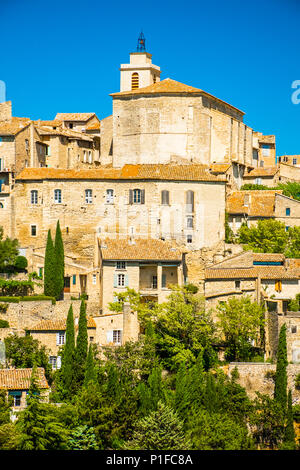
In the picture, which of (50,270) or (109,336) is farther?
(50,270)

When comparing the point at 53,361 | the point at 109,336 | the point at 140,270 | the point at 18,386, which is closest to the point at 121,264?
the point at 140,270

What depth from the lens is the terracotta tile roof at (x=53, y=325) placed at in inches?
2035

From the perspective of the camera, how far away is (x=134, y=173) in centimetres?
6397

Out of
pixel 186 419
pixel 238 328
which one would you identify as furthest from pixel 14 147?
pixel 186 419

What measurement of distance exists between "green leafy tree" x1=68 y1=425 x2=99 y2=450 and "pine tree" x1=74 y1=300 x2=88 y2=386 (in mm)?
4816

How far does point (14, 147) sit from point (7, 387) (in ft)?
77.1

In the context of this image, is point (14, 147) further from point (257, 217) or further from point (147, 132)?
point (257, 217)

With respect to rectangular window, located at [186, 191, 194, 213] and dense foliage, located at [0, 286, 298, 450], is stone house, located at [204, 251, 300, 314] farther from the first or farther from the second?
rectangular window, located at [186, 191, 194, 213]

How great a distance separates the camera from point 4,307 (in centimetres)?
5344

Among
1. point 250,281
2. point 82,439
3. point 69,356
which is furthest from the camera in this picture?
point 250,281

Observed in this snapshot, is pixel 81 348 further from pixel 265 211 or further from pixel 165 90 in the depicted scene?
pixel 165 90

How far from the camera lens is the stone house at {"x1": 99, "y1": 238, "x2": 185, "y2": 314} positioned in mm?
55844

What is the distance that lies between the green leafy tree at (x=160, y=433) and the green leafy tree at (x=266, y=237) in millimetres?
19422

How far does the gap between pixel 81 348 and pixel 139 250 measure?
9393mm
